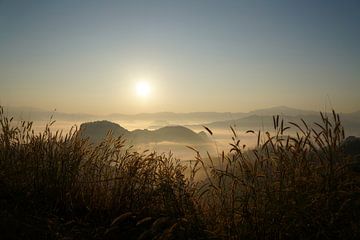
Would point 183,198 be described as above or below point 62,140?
below

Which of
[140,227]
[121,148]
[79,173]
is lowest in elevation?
[140,227]

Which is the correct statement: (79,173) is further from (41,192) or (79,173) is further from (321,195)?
(321,195)

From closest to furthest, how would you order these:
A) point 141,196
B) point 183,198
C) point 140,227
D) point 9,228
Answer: point 9,228 → point 140,227 → point 183,198 → point 141,196

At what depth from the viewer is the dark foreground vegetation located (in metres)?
3.32

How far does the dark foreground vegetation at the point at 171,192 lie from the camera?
332 cm

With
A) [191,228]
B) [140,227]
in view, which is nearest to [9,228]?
[140,227]

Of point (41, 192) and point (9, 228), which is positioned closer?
point (9, 228)

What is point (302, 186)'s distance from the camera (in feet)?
12.0

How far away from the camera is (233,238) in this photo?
319 cm

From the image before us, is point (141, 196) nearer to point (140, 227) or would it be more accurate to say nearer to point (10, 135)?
point (140, 227)

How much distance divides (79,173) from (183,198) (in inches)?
66.6

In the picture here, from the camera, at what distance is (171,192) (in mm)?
4152

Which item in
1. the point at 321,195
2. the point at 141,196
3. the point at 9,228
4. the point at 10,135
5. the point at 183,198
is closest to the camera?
the point at 9,228

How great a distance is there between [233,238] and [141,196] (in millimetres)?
1672
